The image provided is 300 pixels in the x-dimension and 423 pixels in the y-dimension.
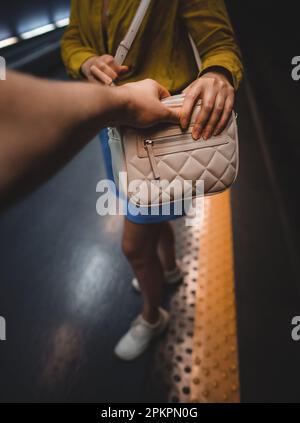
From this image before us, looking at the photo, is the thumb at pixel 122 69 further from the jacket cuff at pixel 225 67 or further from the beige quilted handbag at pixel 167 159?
the jacket cuff at pixel 225 67

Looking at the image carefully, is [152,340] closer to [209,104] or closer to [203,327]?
[203,327]

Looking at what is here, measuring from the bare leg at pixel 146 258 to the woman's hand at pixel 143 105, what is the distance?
51 centimetres

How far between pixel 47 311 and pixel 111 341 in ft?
1.38

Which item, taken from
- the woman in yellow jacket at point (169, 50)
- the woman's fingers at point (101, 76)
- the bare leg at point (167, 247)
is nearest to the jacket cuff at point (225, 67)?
the woman in yellow jacket at point (169, 50)

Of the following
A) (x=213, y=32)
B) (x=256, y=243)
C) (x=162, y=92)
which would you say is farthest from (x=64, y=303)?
(x=213, y=32)

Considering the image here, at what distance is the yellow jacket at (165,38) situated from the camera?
62 cm

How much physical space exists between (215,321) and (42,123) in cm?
136

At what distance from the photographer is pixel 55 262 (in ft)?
5.83

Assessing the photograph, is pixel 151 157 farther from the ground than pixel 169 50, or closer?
closer

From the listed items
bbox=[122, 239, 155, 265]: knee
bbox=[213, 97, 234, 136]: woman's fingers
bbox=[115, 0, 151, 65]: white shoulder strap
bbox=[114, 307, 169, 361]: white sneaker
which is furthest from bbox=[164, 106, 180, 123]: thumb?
bbox=[114, 307, 169, 361]: white sneaker

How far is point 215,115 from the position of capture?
58 cm

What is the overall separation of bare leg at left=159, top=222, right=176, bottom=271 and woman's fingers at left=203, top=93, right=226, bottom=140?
0.83 m

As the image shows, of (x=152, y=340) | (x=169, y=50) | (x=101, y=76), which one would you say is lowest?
(x=152, y=340)
